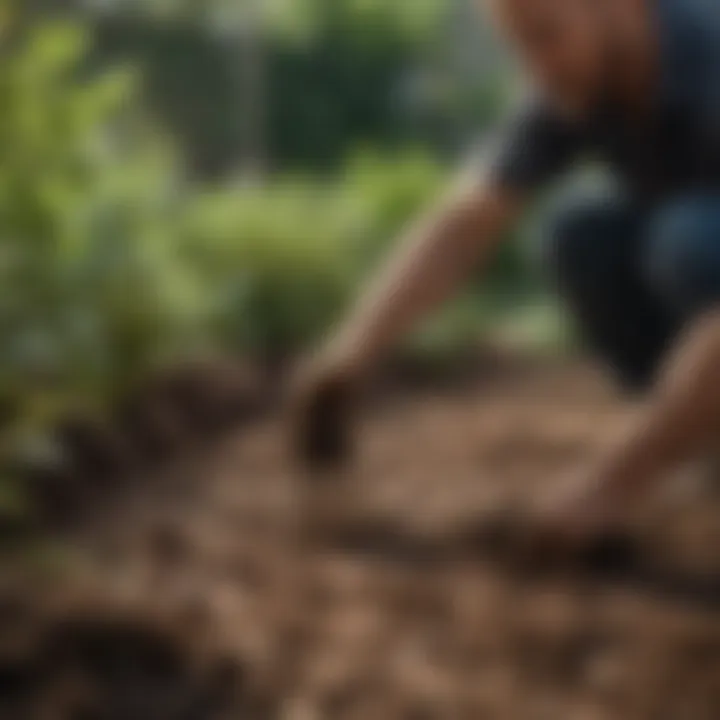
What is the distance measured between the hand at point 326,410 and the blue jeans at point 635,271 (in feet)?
0.62

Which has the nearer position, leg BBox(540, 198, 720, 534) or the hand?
leg BBox(540, 198, 720, 534)

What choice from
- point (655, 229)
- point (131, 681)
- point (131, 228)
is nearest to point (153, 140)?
point (131, 228)

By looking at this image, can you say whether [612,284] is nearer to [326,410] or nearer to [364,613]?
[326,410]

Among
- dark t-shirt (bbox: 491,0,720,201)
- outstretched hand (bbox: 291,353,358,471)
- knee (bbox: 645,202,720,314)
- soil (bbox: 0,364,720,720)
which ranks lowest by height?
soil (bbox: 0,364,720,720)

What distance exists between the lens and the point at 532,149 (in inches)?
36.7

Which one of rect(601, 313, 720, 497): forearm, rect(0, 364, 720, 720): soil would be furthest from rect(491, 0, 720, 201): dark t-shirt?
rect(0, 364, 720, 720): soil

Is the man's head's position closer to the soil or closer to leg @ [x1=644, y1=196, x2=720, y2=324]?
leg @ [x1=644, y1=196, x2=720, y2=324]

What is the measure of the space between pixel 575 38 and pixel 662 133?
0.09 metres

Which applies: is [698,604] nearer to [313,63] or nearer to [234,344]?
[234,344]

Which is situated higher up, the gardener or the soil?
the gardener

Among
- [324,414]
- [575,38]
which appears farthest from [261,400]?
[575,38]

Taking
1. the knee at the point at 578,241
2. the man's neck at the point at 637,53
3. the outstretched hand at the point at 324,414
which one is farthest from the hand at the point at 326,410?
the man's neck at the point at 637,53

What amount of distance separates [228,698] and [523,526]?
11.0 inches

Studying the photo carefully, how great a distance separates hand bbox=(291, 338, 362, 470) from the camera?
103cm
